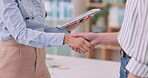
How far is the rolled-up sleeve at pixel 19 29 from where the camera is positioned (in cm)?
207

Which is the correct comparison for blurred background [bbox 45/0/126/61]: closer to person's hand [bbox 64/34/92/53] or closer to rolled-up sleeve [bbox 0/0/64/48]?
person's hand [bbox 64/34/92/53]

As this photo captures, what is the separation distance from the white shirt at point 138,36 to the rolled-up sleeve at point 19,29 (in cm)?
75

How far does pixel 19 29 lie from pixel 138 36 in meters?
0.90

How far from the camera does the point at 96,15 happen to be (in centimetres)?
564

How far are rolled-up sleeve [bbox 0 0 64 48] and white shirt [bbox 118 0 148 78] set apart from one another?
0.75 meters

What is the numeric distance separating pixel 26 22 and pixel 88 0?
3598mm

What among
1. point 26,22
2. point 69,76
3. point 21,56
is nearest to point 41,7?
point 26,22

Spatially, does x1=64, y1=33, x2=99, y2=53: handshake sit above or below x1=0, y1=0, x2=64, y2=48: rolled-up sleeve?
below

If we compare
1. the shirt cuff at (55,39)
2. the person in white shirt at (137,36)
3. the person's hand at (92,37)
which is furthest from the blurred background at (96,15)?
the person in white shirt at (137,36)

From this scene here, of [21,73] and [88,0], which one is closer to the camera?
[21,73]

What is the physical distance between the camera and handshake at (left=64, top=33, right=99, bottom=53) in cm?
214

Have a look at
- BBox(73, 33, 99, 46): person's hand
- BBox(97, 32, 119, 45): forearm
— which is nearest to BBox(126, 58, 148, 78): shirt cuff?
BBox(97, 32, 119, 45): forearm

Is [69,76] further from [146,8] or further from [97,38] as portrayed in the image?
[146,8]

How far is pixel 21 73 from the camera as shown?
7.26ft
